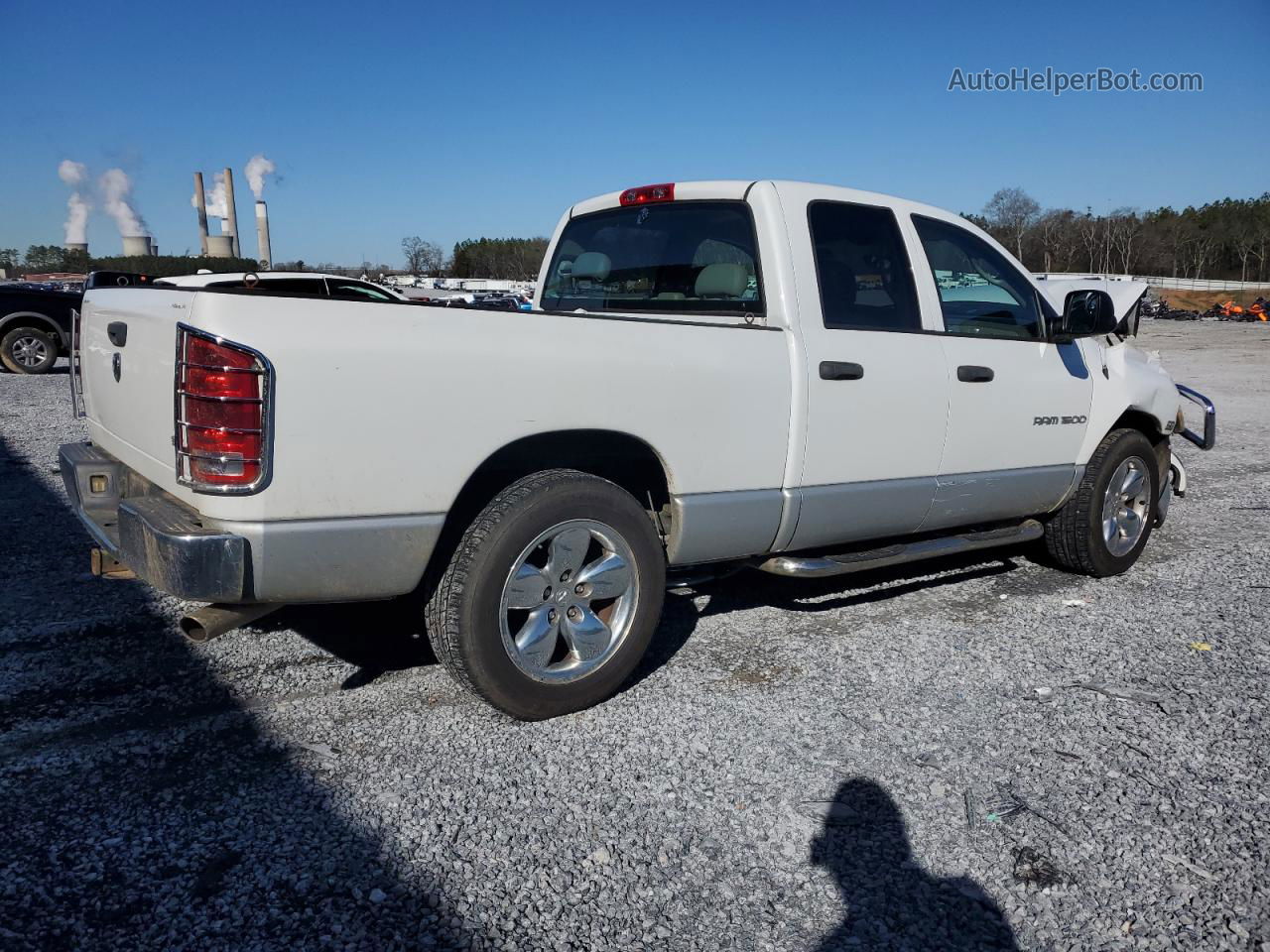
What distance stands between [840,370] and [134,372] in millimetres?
2635

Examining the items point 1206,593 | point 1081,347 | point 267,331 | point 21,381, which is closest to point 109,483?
point 267,331

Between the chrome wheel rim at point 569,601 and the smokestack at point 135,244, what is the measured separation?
5665cm

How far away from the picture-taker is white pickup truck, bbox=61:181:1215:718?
9.45 ft

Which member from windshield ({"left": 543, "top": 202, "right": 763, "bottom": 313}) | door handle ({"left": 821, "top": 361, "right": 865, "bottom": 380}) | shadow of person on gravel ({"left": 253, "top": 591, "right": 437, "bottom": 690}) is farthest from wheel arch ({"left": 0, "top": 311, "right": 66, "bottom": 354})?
door handle ({"left": 821, "top": 361, "right": 865, "bottom": 380})

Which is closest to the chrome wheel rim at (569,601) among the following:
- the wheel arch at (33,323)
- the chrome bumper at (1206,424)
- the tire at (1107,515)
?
the tire at (1107,515)

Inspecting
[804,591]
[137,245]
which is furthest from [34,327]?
[137,245]

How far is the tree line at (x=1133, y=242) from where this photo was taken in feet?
288

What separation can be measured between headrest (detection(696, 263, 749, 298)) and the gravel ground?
155 centimetres

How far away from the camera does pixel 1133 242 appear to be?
9006 centimetres

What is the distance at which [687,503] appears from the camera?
3.71 metres

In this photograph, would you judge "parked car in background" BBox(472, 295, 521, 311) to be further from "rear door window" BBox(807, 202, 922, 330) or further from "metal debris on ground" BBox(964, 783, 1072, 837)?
"metal debris on ground" BBox(964, 783, 1072, 837)

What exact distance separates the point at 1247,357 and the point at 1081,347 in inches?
986

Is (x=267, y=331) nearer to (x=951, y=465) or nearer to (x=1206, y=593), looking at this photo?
(x=951, y=465)

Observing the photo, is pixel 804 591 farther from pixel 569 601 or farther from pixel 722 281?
pixel 569 601
